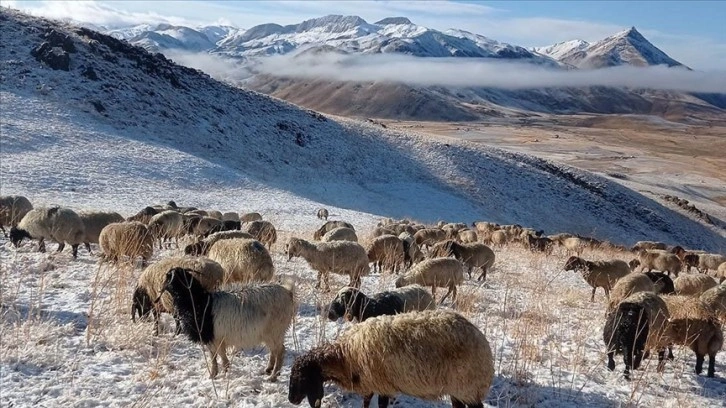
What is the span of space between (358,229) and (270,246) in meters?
A: 10.5

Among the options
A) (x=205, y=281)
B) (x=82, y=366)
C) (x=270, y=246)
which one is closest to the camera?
(x=82, y=366)

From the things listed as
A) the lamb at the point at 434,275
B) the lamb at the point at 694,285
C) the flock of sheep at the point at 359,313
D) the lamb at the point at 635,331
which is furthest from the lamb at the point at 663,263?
the lamb at the point at 635,331

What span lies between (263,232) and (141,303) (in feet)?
27.3

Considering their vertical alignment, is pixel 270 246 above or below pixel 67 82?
below

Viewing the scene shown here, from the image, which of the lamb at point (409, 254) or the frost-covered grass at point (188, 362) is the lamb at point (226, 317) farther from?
the lamb at point (409, 254)

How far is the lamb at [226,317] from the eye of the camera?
6.68m

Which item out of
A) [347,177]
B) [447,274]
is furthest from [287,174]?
[447,274]

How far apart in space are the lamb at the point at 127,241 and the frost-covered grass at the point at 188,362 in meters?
0.99

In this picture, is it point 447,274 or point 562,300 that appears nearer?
point 447,274

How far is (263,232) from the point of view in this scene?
16.5 m

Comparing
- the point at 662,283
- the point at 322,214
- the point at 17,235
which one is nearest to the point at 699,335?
the point at 662,283

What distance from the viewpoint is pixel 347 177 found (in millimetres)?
45938

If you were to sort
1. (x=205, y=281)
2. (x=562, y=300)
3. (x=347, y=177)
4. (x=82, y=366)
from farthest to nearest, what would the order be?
(x=347, y=177) → (x=562, y=300) → (x=205, y=281) → (x=82, y=366)

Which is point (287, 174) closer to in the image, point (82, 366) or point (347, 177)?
point (347, 177)
